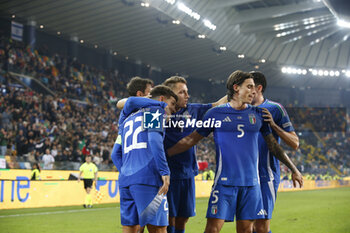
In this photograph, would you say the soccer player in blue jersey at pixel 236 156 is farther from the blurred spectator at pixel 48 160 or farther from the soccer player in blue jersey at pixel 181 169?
the blurred spectator at pixel 48 160

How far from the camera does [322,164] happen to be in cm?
4891

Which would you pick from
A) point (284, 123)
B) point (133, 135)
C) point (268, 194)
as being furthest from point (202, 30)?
point (133, 135)

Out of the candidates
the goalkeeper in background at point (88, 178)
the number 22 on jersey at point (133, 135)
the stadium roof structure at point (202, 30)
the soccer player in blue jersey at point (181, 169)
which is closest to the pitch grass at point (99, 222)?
the goalkeeper in background at point (88, 178)

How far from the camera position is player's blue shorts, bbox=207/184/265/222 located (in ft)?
16.7

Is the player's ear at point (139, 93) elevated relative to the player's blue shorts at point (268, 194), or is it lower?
elevated

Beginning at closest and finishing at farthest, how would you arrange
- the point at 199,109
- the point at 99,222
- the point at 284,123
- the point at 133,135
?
the point at 133,135 → the point at 284,123 → the point at 199,109 → the point at 99,222

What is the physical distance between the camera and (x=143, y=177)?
4656 millimetres

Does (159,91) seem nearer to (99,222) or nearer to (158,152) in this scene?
(158,152)

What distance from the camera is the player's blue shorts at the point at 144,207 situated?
15.1ft

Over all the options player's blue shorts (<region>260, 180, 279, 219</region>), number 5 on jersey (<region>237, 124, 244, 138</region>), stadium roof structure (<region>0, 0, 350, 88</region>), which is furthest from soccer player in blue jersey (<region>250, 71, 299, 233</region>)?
stadium roof structure (<region>0, 0, 350, 88</region>)

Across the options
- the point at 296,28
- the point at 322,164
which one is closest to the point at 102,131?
the point at 296,28

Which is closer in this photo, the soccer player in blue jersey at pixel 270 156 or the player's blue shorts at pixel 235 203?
the player's blue shorts at pixel 235 203

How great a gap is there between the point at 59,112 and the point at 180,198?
65.9 ft

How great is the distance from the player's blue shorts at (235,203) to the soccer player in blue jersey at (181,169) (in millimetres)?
689
